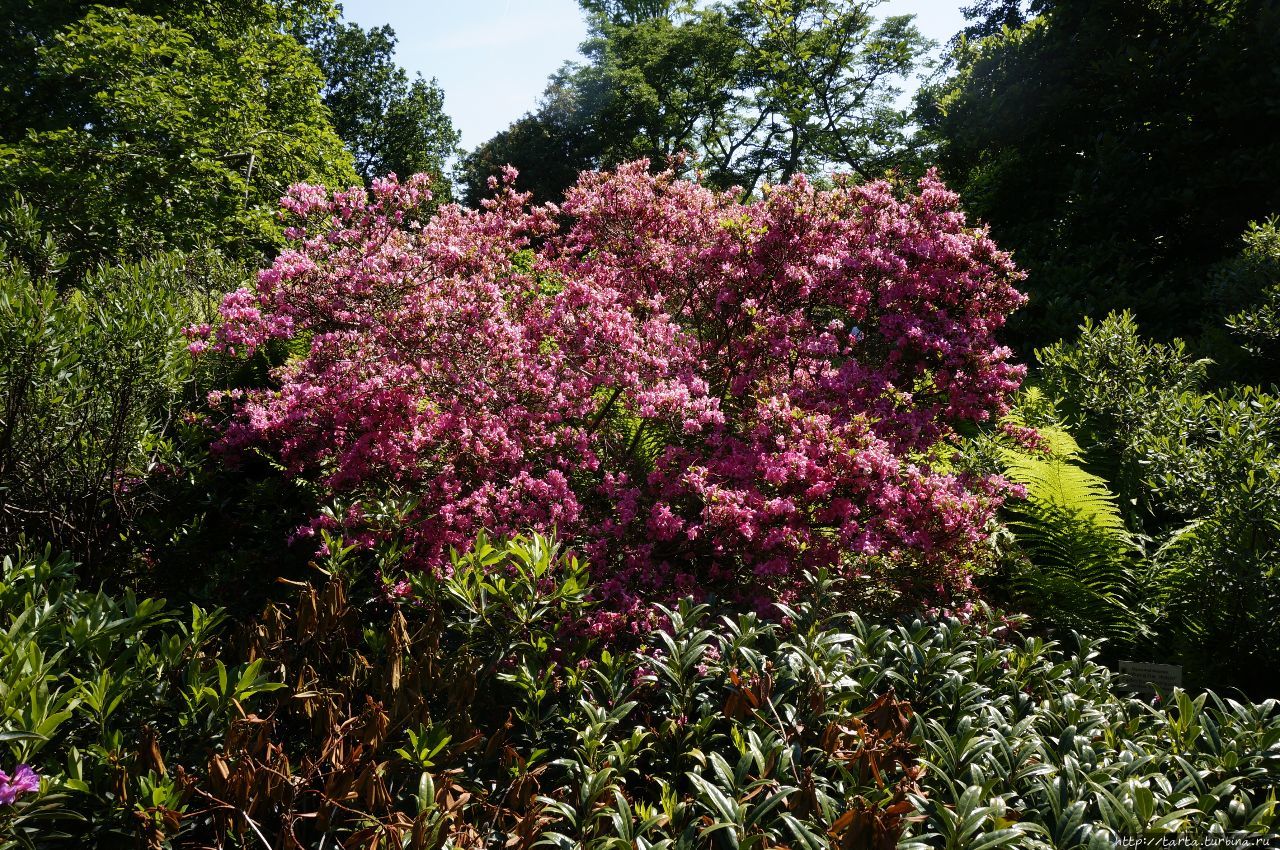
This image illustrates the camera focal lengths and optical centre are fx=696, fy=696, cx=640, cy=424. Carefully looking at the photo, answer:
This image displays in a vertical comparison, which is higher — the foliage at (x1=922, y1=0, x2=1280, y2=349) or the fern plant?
the foliage at (x1=922, y1=0, x2=1280, y2=349)

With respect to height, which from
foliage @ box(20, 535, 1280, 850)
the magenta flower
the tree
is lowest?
foliage @ box(20, 535, 1280, 850)

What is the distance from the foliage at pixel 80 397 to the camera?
3727 millimetres

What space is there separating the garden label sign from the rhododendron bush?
90 cm

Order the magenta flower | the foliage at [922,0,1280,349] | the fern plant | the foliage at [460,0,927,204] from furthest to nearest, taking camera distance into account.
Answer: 1. the foliage at [460,0,927,204]
2. the foliage at [922,0,1280,349]
3. the fern plant
4. the magenta flower

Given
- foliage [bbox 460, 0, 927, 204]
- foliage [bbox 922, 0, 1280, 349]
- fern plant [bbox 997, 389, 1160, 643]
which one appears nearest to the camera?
fern plant [bbox 997, 389, 1160, 643]

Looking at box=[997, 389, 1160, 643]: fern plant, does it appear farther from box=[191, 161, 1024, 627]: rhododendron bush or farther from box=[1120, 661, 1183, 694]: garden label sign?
box=[1120, 661, 1183, 694]: garden label sign

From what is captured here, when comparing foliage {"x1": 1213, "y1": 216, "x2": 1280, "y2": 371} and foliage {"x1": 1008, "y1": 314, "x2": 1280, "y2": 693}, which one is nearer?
foliage {"x1": 1008, "y1": 314, "x2": 1280, "y2": 693}

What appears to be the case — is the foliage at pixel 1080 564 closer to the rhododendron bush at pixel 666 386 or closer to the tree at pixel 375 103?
the rhododendron bush at pixel 666 386

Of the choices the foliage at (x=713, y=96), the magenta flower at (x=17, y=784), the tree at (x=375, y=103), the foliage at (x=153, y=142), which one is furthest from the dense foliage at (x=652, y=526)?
the tree at (x=375, y=103)

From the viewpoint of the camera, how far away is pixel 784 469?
3.90 m

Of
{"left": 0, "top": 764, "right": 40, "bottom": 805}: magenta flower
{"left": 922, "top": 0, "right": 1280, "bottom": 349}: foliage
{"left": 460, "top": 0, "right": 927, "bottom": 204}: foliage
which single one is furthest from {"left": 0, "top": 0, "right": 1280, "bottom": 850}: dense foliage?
{"left": 460, "top": 0, "right": 927, "bottom": 204}: foliage

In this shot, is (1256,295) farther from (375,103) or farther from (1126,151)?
(375,103)

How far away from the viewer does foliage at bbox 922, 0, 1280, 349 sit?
10266mm

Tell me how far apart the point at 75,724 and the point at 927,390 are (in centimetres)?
477
